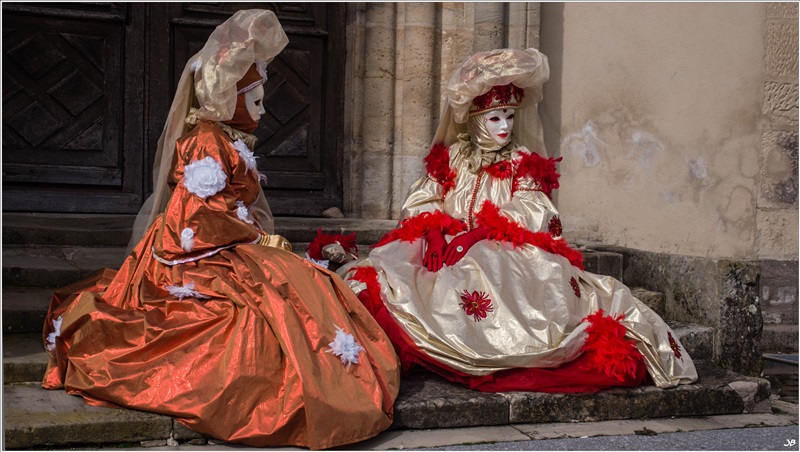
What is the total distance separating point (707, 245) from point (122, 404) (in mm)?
4821

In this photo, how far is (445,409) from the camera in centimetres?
419

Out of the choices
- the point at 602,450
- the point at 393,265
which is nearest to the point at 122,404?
the point at 393,265

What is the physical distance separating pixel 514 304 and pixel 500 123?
1.05m

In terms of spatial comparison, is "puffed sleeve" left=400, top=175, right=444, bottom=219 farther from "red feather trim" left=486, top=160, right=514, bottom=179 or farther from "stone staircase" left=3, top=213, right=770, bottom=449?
"stone staircase" left=3, top=213, right=770, bottom=449

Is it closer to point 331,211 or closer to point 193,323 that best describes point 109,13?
point 331,211

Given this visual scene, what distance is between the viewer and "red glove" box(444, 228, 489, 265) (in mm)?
4777

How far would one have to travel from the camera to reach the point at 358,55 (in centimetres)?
698

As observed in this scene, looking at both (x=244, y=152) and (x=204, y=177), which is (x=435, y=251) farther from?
(x=204, y=177)

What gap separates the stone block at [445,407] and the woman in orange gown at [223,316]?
0.15 m

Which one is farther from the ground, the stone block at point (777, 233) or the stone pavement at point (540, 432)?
the stone block at point (777, 233)

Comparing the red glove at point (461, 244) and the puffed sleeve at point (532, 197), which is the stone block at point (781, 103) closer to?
the puffed sleeve at point (532, 197)

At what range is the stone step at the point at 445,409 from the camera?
12.0 feet

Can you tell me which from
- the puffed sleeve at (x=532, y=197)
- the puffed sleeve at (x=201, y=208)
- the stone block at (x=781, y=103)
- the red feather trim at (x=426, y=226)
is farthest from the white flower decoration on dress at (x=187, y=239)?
the stone block at (x=781, y=103)

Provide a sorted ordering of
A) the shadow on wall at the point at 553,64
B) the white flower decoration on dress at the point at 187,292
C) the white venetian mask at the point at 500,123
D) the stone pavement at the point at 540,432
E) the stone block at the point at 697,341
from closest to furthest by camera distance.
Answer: the stone pavement at the point at 540,432 < the white flower decoration on dress at the point at 187,292 < the white venetian mask at the point at 500,123 < the stone block at the point at 697,341 < the shadow on wall at the point at 553,64
